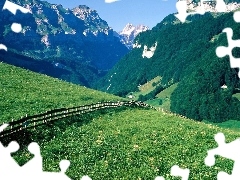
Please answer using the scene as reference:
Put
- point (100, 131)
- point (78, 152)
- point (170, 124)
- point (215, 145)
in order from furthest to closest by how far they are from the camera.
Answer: point (170, 124)
point (100, 131)
point (215, 145)
point (78, 152)

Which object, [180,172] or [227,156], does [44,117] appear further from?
[227,156]

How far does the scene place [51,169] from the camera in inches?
1040

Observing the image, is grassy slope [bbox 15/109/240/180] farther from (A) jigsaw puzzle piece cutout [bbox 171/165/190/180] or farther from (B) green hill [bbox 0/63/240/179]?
(A) jigsaw puzzle piece cutout [bbox 171/165/190/180]

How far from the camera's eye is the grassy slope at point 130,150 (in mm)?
27938

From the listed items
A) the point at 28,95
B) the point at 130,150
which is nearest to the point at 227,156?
the point at 130,150

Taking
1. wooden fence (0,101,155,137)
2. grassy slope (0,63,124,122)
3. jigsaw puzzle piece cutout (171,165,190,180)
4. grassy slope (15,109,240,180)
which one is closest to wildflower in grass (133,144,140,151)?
grassy slope (15,109,240,180)

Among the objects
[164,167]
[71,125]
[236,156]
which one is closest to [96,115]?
[71,125]

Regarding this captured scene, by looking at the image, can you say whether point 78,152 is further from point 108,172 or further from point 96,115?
point 96,115

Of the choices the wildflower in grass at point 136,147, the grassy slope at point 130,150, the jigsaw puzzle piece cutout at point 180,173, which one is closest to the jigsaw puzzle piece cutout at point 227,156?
the grassy slope at point 130,150

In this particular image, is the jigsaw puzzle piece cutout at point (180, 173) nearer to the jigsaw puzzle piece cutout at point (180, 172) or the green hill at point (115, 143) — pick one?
the jigsaw puzzle piece cutout at point (180, 172)

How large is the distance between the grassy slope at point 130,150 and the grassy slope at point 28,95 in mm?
9070

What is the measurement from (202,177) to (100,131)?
49.6 feet

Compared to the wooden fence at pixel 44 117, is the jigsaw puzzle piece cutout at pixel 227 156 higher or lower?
lower

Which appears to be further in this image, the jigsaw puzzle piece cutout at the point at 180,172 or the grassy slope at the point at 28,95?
the grassy slope at the point at 28,95
